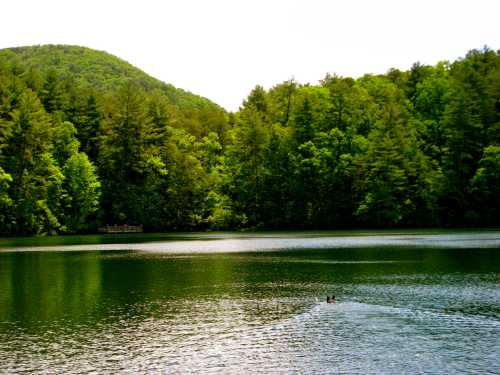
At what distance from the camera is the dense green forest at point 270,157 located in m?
100

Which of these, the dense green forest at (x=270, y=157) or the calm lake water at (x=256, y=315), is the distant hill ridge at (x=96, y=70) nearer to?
the dense green forest at (x=270, y=157)

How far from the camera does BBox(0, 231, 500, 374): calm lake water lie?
844 inches

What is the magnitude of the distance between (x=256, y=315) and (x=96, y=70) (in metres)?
167

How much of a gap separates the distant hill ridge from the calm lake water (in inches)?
4941

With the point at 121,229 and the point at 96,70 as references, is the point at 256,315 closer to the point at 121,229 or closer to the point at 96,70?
the point at 121,229

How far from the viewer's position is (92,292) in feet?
123

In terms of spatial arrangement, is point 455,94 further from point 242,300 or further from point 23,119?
point 242,300

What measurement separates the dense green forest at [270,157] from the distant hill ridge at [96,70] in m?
50.3

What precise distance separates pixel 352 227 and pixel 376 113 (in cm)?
2109

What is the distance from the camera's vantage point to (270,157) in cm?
11181

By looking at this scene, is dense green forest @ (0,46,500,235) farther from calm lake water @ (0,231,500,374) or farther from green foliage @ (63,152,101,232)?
calm lake water @ (0,231,500,374)

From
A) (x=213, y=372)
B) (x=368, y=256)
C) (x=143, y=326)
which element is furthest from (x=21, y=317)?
(x=368, y=256)

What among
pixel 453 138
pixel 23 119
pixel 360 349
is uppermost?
pixel 23 119

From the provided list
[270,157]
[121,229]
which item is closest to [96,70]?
[121,229]
